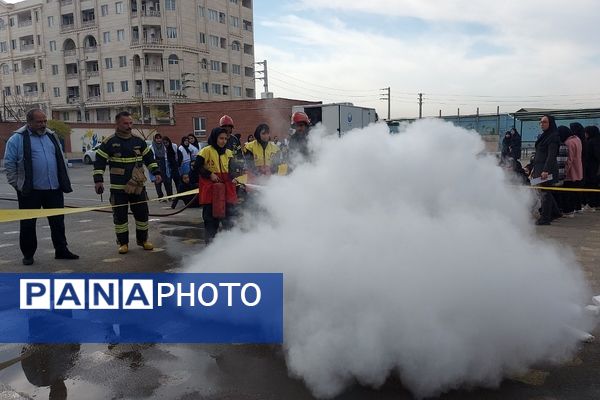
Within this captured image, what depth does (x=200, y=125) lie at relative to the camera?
39.4 meters

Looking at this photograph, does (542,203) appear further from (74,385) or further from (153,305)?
(74,385)

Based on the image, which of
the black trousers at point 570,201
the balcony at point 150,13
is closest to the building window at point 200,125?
the balcony at point 150,13

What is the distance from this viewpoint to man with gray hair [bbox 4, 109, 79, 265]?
5711 mm

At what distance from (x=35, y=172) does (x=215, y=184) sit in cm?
219

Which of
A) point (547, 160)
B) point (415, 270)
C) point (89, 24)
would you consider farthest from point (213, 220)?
point (89, 24)

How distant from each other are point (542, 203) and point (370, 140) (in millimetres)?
6946

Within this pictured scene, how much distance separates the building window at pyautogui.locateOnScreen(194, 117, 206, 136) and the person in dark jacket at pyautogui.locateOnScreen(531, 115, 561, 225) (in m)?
33.3

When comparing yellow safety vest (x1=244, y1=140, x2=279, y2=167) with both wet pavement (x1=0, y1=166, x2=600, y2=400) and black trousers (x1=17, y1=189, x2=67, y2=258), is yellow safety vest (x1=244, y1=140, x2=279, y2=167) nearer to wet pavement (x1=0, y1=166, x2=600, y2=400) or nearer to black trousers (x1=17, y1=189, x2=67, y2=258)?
black trousers (x1=17, y1=189, x2=67, y2=258)

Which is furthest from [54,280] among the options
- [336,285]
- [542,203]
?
[542,203]

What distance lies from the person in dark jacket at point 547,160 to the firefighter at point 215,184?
5.53m

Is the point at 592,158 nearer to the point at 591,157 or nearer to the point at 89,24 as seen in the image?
the point at 591,157

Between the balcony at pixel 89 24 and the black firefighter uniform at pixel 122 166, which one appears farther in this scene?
the balcony at pixel 89 24

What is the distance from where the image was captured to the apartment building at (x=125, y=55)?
5716 centimetres

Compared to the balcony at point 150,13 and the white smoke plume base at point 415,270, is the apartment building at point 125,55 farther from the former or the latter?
the white smoke plume base at point 415,270
